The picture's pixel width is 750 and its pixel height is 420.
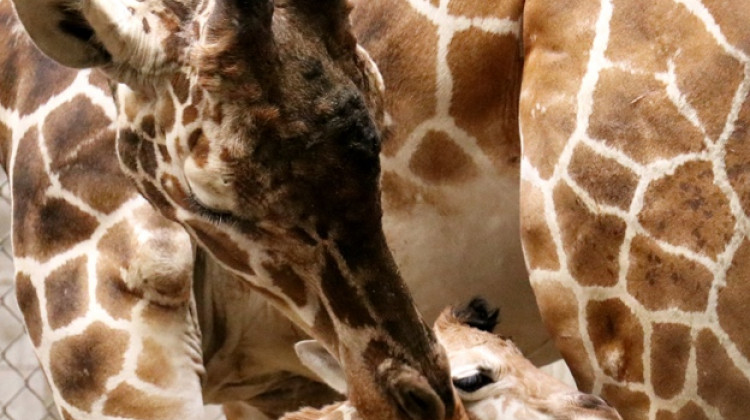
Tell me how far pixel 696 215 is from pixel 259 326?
1.00 meters

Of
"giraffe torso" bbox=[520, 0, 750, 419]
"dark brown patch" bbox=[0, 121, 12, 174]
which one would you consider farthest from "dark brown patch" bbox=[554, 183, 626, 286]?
"dark brown patch" bbox=[0, 121, 12, 174]

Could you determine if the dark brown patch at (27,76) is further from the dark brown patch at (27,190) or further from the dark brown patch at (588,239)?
the dark brown patch at (588,239)

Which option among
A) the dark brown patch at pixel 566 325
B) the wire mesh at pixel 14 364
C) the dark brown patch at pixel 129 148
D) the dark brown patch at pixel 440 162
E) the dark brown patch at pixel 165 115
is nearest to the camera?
the dark brown patch at pixel 165 115

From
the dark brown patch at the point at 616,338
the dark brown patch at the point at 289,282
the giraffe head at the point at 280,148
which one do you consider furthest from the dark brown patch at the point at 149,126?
the dark brown patch at the point at 616,338

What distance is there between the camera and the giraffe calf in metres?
2.08

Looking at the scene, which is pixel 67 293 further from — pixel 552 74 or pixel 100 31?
pixel 552 74

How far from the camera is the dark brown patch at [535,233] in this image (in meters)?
2.15

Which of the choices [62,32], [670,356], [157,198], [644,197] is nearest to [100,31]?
[62,32]

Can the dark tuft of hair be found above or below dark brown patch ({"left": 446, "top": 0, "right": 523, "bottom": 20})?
below

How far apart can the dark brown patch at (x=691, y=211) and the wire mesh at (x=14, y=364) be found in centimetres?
264

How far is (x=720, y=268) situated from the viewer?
1.97 metres

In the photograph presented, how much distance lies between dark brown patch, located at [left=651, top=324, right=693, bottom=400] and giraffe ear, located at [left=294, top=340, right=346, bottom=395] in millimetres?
506

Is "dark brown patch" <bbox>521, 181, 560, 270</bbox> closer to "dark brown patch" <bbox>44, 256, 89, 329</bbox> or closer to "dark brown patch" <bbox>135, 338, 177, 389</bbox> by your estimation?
"dark brown patch" <bbox>135, 338, 177, 389</bbox>

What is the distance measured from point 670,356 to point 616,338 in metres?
0.11
